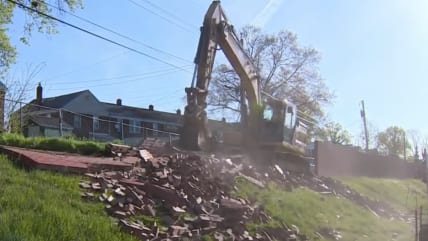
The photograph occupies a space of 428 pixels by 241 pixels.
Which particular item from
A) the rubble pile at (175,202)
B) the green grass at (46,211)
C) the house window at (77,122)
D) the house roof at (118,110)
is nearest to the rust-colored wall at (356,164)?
the rubble pile at (175,202)

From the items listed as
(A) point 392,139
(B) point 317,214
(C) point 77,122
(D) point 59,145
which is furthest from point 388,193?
(A) point 392,139

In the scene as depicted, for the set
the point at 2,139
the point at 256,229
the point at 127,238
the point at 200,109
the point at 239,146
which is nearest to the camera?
the point at 127,238

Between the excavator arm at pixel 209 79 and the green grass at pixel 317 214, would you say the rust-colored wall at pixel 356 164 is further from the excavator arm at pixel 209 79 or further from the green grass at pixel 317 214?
the excavator arm at pixel 209 79

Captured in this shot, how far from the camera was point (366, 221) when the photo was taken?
66.8 ft

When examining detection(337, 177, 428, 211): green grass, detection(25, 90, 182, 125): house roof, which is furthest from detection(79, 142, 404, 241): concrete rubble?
detection(25, 90, 182, 125): house roof

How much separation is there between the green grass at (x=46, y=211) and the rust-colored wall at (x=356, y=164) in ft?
77.2

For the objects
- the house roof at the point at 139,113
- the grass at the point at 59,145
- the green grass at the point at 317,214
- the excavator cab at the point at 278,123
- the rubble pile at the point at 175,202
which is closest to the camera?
the rubble pile at the point at 175,202

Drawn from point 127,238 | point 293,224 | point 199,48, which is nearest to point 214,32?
point 199,48

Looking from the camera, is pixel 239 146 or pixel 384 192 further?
pixel 384 192

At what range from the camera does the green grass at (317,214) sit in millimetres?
15570

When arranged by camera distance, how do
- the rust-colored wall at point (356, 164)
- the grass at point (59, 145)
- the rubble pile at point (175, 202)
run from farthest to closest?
the rust-colored wall at point (356, 164) → the grass at point (59, 145) → the rubble pile at point (175, 202)

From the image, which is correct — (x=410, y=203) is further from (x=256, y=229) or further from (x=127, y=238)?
(x=127, y=238)

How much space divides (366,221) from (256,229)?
894 cm

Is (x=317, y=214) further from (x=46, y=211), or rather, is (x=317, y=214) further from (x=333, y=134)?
(x=333, y=134)
